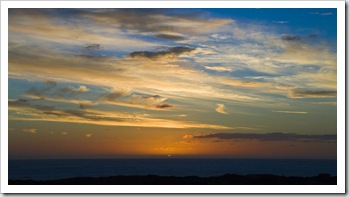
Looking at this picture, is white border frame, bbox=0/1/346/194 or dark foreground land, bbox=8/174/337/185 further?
dark foreground land, bbox=8/174/337/185

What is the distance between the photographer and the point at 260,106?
219 inches

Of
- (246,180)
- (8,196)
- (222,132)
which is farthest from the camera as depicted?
(222,132)

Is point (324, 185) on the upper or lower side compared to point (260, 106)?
lower

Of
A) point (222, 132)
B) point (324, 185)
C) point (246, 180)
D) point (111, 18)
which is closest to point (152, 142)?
point (222, 132)

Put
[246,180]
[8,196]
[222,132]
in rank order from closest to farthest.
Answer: [8,196] → [246,180] → [222,132]

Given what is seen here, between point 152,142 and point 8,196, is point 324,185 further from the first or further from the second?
point 8,196

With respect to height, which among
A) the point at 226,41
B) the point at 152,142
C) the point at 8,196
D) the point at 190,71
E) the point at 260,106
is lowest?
the point at 8,196

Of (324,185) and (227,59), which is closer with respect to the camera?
(324,185)

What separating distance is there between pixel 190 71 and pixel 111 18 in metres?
1.09

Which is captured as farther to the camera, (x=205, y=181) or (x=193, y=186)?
(x=205, y=181)

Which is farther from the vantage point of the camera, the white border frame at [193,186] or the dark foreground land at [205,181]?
the dark foreground land at [205,181]

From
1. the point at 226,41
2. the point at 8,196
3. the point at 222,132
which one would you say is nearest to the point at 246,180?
the point at 222,132

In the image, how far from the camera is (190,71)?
18.2ft

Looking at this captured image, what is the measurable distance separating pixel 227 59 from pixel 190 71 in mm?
458
